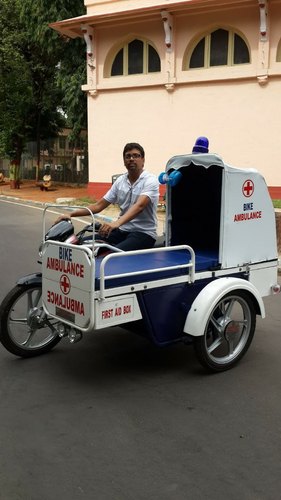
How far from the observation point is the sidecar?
3.83m

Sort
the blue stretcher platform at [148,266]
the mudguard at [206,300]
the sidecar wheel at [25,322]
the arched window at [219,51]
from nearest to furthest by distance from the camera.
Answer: the blue stretcher platform at [148,266] → the mudguard at [206,300] → the sidecar wheel at [25,322] → the arched window at [219,51]

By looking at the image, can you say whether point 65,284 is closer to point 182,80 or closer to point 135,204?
point 135,204

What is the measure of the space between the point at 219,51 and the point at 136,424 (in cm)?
1546

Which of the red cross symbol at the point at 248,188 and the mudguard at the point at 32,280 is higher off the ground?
the red cross symbol at the point at 248,188

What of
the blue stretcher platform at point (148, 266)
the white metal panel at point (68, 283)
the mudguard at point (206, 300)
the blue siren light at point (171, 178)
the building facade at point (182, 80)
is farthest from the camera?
the building facade at point (182, 80)

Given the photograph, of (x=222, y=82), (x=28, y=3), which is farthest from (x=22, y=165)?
(x=222, y=82)

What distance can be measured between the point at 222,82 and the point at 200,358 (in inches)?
549

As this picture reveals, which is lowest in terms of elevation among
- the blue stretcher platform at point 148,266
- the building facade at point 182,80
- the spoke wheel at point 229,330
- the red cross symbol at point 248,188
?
the spoke wheel at point 229,330

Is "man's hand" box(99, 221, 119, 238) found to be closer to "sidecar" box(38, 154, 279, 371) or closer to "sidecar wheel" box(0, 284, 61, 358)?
"sidecar" box(38, 154, 279, 371)

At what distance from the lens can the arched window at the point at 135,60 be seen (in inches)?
707

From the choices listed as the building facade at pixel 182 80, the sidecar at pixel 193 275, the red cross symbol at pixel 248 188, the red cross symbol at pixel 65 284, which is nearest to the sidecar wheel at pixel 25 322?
the sidecar at pixel 193 275

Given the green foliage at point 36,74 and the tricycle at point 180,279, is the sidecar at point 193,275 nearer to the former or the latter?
the tricycle at point 180,279

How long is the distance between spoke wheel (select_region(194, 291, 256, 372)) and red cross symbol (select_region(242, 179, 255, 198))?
85cm

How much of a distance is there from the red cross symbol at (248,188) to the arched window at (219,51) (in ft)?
42.9
